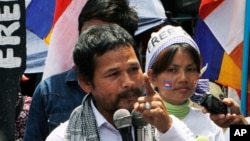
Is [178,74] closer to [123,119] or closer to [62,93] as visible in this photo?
[62,93]

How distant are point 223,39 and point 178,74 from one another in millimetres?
1922

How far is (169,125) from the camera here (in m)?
2.52

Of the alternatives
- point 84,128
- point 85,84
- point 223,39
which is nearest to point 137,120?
point 84,128

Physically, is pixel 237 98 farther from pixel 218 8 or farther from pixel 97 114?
pixel 97 114

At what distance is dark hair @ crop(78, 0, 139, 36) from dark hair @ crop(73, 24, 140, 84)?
2.16ft

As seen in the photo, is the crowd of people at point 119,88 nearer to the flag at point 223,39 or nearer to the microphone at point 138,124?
the microphone at point 138,124

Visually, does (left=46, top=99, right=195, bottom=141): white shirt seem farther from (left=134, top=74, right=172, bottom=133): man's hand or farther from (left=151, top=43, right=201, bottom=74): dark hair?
(left=151, top=43, right=201, bottom=74): dark hair

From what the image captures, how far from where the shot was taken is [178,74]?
344 centimetres

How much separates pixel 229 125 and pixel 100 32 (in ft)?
2.27

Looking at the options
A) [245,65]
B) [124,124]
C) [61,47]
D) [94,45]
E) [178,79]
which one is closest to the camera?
[124,124]

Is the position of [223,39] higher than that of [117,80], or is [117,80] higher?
[117,80]

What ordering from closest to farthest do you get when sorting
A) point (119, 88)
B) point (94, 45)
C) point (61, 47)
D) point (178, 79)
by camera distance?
point (119, 88)
point (94, 45)
point (178, 79)
point (61, 47)

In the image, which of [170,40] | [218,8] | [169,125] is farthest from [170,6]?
[169,125]

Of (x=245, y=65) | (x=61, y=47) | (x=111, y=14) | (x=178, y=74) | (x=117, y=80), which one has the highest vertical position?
(x=117, y=80)
